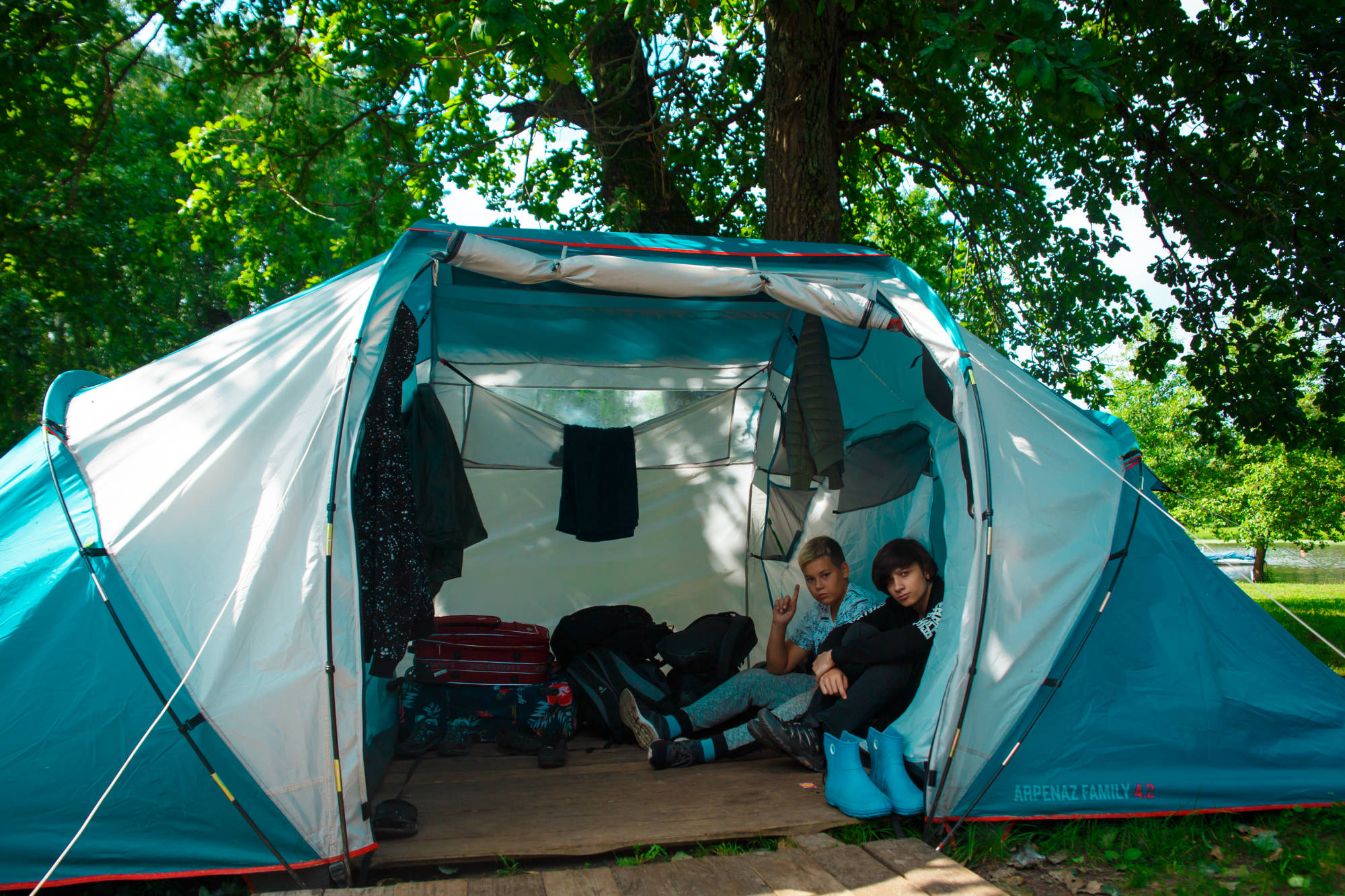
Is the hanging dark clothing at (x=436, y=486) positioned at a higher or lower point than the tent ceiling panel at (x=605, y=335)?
lower

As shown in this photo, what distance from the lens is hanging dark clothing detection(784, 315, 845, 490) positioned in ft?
13.0

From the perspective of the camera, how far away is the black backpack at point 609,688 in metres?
3.78

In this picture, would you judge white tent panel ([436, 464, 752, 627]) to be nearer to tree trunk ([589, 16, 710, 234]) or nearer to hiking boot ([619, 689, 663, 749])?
hiking boot ([619, 689, 663, 749])

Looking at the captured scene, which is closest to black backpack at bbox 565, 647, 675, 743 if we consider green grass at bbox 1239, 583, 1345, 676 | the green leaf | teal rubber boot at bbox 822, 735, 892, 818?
teal rubber boot at bbox 822, 735, 892, 818

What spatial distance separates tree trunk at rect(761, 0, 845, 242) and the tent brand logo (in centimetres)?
326

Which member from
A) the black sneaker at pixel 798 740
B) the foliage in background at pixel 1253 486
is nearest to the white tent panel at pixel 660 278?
the black sneaker at pixel 798 740

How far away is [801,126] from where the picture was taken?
16.3 feet

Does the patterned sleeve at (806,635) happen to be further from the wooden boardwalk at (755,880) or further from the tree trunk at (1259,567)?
the tree trunk at (1259,567)

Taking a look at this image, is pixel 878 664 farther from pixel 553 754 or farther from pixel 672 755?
pixel 553 754

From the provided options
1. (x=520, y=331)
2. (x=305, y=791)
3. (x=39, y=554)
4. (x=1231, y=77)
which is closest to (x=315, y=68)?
(x=520, y=331)

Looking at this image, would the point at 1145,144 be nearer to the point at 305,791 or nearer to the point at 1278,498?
the point at 305,791

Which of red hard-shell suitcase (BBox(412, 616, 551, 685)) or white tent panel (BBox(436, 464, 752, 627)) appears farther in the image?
white tent panel (BBox(436, 464, 752, 627))

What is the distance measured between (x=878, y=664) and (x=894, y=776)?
0.51 m

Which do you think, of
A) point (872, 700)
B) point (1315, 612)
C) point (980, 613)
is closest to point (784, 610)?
point (872, 700)
